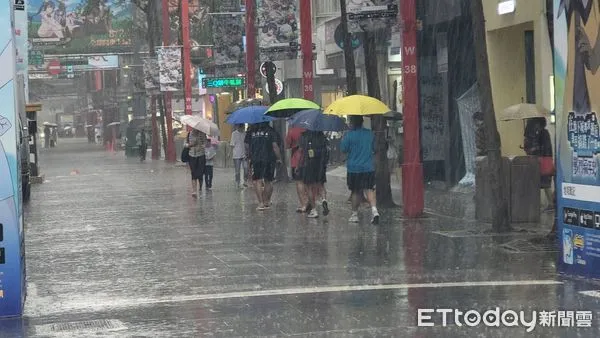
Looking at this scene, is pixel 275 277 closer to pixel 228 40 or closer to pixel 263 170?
pixel 263 170

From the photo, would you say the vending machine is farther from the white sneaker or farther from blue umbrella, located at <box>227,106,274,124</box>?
blue umbrella, located at <box>227,106,274,124</box>

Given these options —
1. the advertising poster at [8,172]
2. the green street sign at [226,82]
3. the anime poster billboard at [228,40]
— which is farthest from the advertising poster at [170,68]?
the advertising poster at [8,172]

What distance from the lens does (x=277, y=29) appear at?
86.4 ft

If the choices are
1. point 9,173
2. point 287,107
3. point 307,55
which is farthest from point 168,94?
point 9,173

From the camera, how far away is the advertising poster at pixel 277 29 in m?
26.2

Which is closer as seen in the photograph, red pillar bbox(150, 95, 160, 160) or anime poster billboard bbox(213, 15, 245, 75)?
anime poster billboard bbox(213, 15, 245, 75)

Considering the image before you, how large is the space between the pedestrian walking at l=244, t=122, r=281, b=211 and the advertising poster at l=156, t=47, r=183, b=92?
2512cm

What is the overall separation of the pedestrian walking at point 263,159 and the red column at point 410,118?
3498 millimetres

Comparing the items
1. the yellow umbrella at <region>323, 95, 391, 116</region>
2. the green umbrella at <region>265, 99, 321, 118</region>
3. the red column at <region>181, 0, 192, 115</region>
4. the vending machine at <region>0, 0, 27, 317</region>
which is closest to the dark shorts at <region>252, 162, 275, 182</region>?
the green umbrella at <region>265, 99, 321, 118</region>

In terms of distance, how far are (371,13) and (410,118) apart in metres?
1.94

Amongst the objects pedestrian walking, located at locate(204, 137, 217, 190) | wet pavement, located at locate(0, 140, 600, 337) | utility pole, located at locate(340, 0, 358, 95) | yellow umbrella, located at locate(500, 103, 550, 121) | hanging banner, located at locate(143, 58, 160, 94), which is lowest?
wet pavement, located at locate(0, 140, 600, 337)

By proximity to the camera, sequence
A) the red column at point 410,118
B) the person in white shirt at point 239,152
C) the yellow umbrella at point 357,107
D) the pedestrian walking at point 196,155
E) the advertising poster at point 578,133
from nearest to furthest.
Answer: the advertising poster at point 578,133 → the yellow umbrella at point 357,107 → the red column at point 410,118 → the pedestrian walking at point 196,155 → the person in white shirt at point 239,152

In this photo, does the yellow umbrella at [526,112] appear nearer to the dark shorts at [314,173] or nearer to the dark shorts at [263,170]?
the dark shorts at [314,173]

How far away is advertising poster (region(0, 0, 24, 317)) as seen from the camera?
9.28 metres
